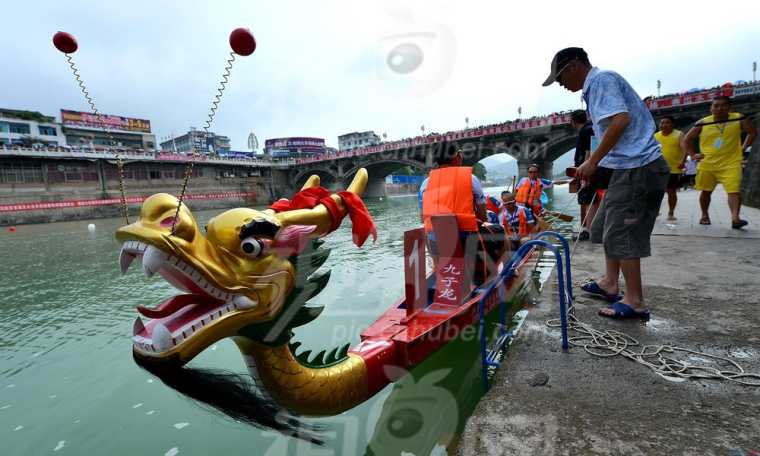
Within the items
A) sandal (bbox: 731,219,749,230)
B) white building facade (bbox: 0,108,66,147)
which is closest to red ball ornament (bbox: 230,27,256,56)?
sandal (bbox: 731,219,749,230)

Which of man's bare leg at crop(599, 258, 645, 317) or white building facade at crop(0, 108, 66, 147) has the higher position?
white building facade at crop(0, 108, 66, 147)

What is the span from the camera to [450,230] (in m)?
3.64

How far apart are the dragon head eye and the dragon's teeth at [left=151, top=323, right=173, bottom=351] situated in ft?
1.65

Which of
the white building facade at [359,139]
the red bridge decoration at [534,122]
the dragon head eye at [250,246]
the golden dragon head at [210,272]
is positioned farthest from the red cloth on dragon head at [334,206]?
the white building facade at [359,139]

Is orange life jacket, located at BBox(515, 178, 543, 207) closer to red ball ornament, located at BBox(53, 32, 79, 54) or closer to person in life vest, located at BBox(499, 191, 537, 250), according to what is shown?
person in life vest, located at BBox(499, 191, 537, 250)

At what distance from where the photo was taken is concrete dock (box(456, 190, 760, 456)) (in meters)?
1.54

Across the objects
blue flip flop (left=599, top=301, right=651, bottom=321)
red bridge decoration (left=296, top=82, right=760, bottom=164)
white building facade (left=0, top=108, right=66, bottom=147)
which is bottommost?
blue flip flop (left=599, top=301, right=651, bottom=321)

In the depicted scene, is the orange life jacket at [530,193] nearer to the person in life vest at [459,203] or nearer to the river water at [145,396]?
the river water at [145,396]

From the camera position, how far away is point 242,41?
196cm

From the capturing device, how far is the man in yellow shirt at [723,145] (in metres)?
5.13

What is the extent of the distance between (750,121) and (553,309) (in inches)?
180

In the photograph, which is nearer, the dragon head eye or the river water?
the dragon head eye

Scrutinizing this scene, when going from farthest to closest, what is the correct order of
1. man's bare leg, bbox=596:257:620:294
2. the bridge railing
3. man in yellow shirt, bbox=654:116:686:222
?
the bridge railing < man in yellow shirt, bbox=654:116:686:222 < man's bare leg, bbox=596:257:620:294

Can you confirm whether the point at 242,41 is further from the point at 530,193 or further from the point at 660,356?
the point at 530,193
